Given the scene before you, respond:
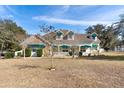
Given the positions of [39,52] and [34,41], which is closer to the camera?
[39,52]

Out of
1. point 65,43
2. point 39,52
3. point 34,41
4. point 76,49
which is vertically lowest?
point 39,52

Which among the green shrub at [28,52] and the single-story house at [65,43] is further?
the single-story house at [65,43]

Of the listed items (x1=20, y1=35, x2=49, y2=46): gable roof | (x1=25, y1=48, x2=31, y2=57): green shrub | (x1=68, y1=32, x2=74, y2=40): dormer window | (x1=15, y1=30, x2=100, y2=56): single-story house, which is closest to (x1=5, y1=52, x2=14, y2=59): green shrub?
(x1=25, y1=48, x2=31, y2=57): green shrub

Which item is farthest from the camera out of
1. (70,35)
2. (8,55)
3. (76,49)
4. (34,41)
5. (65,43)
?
(70,35)

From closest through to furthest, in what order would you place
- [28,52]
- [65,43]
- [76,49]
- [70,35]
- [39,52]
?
[28,52] < [39,52] < [76,49] < [65,43] < [70,35]

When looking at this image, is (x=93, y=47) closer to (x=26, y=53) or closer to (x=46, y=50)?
(x=46, y=50)

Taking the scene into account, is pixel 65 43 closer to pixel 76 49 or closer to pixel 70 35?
pixel 70 35

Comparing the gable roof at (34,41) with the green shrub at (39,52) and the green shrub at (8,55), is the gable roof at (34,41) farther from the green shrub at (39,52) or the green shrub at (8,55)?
the green shrub at (8,55)

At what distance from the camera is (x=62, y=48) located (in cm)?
2778

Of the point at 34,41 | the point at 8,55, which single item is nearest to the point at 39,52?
the point at 34,41

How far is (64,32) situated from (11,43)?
23.2 ft

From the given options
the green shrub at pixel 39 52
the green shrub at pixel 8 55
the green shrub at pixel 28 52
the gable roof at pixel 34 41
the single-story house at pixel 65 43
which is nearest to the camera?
the green shrub at pixel 8 55

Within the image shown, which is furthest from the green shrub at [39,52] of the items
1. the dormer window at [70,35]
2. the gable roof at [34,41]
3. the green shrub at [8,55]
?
the dormer window at [70,35]
